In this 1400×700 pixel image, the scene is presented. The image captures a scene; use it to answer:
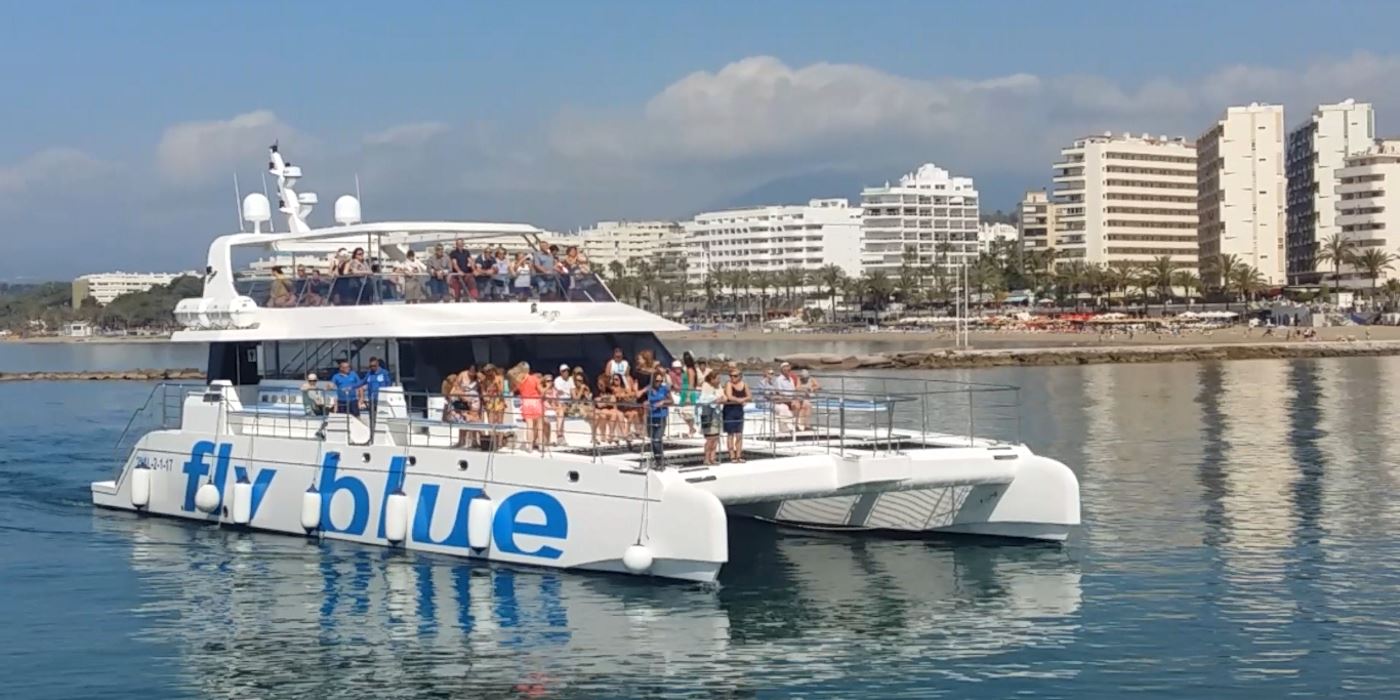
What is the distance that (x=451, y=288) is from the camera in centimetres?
2123

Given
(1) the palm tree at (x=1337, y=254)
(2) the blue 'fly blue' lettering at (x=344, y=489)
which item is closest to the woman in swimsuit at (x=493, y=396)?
(2) the blue 'fly blue' lettering at (x=344, y=489)

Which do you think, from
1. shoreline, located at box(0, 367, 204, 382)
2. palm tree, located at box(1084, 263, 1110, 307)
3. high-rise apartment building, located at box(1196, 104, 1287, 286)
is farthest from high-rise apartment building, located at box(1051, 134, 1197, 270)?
shoreline, located at box(0, 367, 204, 382)

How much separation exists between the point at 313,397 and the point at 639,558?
6.47 metres

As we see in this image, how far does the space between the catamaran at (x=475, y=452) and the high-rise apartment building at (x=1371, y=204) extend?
14265cm

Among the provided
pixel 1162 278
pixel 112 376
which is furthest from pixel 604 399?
pixel 1162 278

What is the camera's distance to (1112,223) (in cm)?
17888

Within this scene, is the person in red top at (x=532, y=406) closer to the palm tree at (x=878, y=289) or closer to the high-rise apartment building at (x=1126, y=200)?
the palm tree at (x=878, y=289)

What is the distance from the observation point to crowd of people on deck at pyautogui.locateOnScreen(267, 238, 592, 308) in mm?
21250

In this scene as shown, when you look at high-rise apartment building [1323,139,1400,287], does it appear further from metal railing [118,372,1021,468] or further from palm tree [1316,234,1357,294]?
metal railing [118,372,1021,468]

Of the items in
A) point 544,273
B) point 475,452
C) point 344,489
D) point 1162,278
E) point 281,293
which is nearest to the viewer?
point 475,452

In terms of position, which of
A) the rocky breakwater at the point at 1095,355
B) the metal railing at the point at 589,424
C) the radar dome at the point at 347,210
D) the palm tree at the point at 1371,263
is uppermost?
the palm tree at the point at 1371,263

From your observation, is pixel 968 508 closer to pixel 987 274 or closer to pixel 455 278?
pixel 455 278

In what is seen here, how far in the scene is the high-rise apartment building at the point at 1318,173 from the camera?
567 feet

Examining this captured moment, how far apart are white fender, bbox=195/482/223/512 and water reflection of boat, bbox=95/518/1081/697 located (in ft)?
5.03
